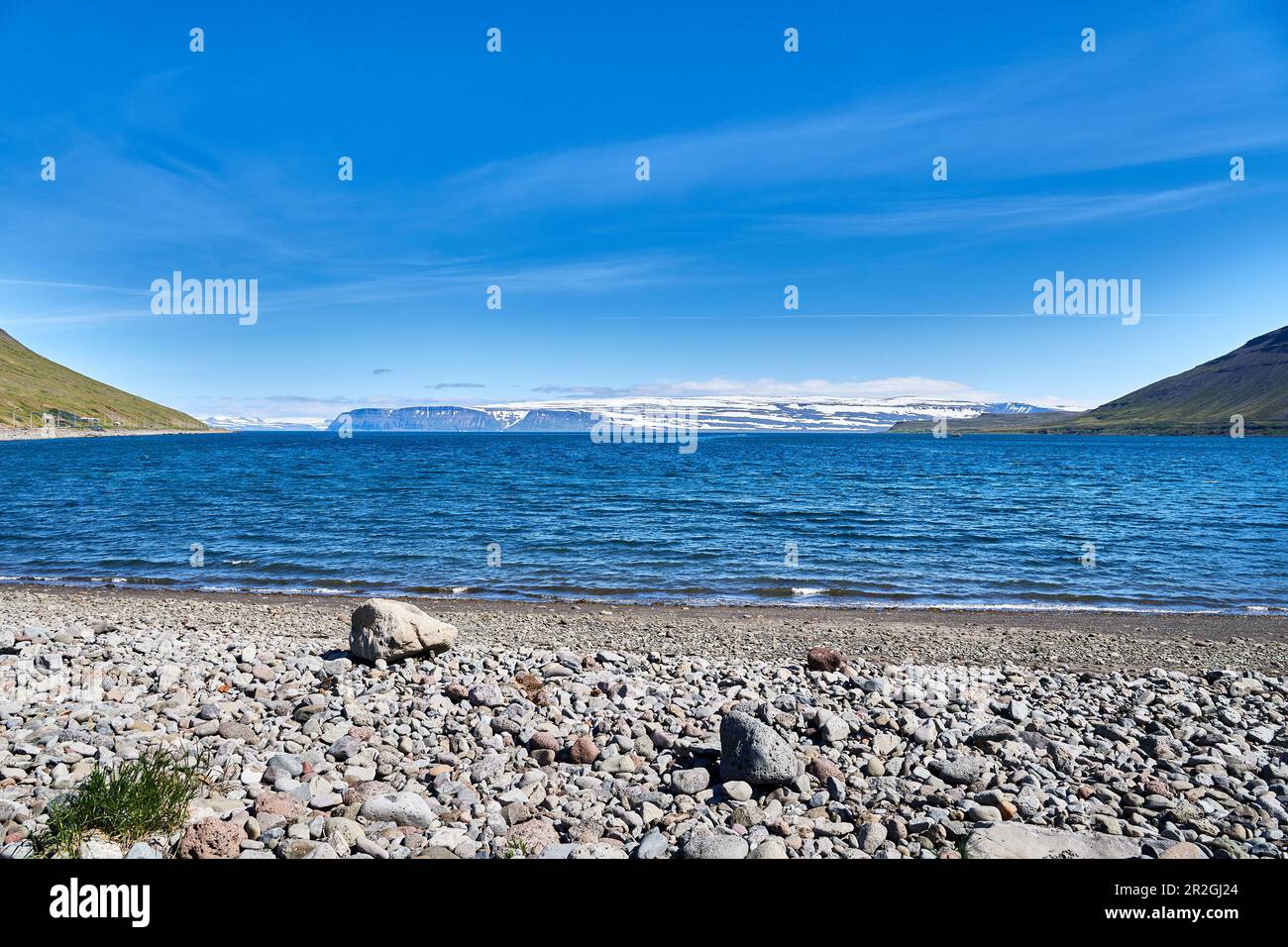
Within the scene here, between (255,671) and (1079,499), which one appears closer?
(255,671)

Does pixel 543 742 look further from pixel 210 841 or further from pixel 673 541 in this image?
pixel 673 541

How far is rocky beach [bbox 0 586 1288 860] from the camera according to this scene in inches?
261

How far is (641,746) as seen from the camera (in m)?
8.88

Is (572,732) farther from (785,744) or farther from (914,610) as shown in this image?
(914,610)

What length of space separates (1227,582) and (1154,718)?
64.3 ft

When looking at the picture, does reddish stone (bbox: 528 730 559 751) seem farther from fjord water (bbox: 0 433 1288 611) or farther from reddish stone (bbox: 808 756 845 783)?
fjord water (bbox: 0 433 1288 611)

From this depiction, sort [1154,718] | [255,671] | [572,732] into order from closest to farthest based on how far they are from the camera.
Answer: [572,732] < [1154,718] < [255,671]

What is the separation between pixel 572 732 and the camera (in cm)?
938

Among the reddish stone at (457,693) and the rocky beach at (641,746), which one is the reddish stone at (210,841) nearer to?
the rocky beach at (641,746)

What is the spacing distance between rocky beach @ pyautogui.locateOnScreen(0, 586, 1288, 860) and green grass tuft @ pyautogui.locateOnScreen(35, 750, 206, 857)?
160 millimetres

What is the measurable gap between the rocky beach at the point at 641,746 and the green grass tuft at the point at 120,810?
0.16 m

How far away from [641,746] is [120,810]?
17.5ft
